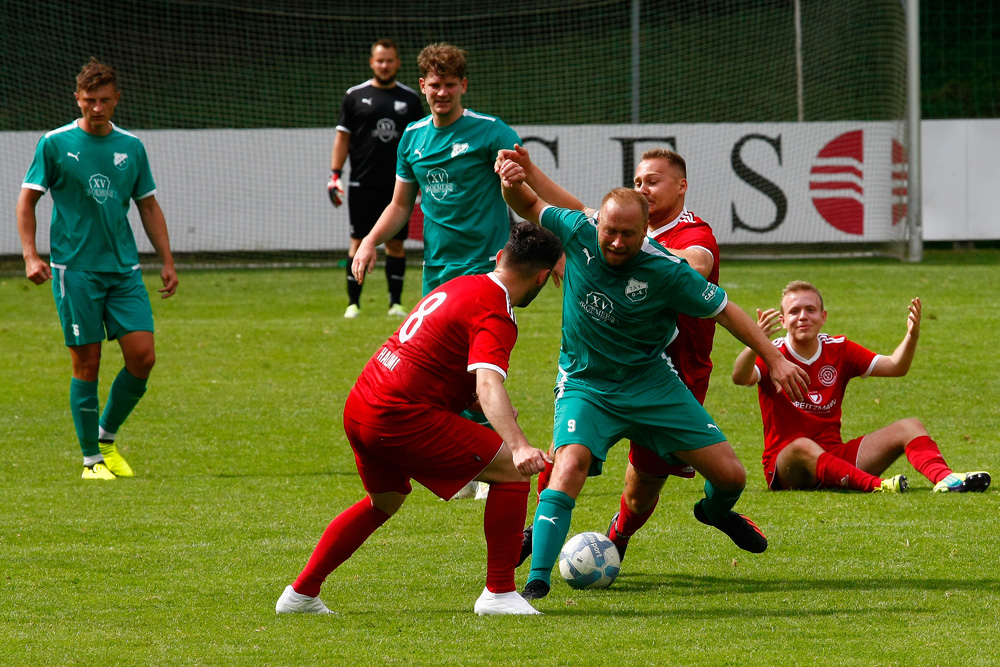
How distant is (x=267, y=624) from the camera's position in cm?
426

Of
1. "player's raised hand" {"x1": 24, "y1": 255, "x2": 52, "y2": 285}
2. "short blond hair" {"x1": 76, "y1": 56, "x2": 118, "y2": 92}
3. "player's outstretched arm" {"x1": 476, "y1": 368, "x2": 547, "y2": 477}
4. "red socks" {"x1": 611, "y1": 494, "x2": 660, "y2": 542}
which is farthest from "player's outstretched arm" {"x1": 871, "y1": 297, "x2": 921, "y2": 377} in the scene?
"player's raised hand" {"x1": 24, "y1": 255, "x2": 52, "y2": 285}

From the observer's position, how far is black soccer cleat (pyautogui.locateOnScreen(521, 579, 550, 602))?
14.8 ft

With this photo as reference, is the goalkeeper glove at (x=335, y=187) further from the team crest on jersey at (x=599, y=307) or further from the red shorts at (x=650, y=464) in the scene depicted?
the team crest on jersey at (x=599, y=307)

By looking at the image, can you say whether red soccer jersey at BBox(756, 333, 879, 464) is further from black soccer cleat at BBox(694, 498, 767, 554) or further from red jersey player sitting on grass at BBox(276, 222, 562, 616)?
red jersey player sitting on grass at BBox(276, 222, 562, 616)

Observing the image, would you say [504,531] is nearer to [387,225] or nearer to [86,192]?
[387,225]

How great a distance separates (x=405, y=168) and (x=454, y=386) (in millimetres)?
2786

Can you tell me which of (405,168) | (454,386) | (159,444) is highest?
(405,168)

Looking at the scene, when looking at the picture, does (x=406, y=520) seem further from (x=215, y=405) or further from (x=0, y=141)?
(x=0, y=141)

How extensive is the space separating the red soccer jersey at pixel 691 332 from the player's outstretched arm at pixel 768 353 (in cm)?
45

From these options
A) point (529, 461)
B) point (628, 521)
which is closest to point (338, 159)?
point (628, 521)

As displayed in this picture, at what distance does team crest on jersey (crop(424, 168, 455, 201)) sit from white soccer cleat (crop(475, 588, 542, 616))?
118 inches

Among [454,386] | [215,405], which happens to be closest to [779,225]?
[215,405]

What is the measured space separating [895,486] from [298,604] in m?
3.50

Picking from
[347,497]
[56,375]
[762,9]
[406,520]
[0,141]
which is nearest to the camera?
[406,520]
